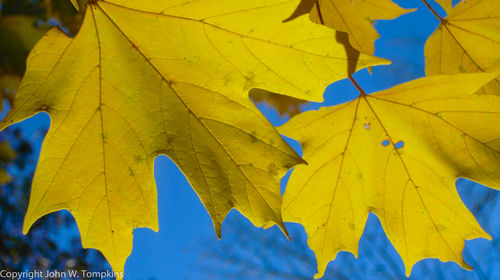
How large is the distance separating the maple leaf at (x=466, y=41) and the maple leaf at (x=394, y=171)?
0.39 feet

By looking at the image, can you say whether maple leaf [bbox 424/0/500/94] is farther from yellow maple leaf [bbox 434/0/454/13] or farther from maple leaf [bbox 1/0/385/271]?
maple leaf [bbox 1/0/385/271]

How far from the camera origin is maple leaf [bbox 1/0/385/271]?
46 cm

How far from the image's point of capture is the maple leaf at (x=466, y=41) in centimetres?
66

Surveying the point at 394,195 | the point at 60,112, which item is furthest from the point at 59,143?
the point at 394,195

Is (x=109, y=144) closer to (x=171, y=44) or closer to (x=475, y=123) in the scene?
(x=171, y=44)

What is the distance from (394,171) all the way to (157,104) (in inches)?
13.9

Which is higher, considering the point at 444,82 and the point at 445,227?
the point at 444,82

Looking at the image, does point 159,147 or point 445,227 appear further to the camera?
point 445,227

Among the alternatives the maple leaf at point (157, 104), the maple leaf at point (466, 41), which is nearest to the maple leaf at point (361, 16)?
the maple leaf at point (466, 41)

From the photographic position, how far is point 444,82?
55 cm

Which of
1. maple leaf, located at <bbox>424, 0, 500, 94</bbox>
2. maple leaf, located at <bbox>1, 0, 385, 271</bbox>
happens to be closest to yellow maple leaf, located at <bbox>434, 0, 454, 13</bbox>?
maple leaf, located at <bbox>424, 0, 500, 94</bbox>

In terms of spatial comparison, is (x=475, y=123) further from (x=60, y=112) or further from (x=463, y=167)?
(x=60, y=112)

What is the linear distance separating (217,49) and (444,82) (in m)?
0.30

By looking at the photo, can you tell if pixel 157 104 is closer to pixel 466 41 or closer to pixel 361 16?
pixel 361 16
